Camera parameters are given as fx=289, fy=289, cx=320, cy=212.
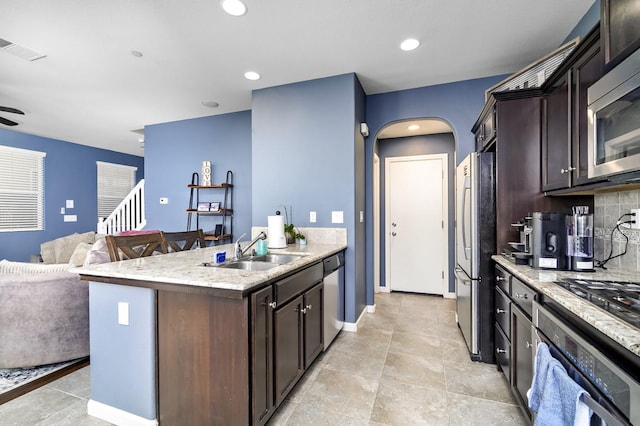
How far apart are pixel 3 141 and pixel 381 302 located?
23.1 feet

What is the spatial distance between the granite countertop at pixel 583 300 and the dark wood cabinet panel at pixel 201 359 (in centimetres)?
134

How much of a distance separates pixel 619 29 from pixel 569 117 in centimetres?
63

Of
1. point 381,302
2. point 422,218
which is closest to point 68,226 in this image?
point 381,302

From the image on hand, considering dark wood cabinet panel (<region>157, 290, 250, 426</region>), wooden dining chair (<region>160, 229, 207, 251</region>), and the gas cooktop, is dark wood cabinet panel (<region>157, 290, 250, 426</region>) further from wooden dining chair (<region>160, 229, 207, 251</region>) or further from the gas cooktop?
the gas cooktop

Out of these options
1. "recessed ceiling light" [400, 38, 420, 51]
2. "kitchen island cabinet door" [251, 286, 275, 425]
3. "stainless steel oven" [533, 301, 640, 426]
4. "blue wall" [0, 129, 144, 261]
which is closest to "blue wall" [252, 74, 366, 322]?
"recessed ceiling light" [400, 38, 420, 51]

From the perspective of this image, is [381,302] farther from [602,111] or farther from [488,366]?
[602,111]

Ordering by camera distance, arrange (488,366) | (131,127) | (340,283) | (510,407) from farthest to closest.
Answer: (131,127) < (340,283) < (488,366) < (510,407)

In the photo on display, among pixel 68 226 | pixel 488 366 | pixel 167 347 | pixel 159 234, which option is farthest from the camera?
pixel 68 226

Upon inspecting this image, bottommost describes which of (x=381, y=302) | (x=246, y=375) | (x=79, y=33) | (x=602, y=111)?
(x=381, y=302)

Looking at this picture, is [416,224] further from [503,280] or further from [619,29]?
[619,29]

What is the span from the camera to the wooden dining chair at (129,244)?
212cm

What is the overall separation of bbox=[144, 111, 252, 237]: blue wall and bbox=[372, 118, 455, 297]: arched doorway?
1.98 meters

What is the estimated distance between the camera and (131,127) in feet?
16.7

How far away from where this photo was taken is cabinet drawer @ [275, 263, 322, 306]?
1.69 metres
